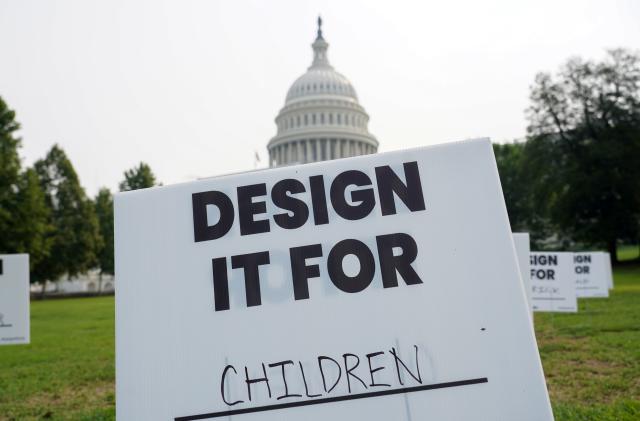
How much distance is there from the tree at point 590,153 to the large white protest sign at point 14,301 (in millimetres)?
39121

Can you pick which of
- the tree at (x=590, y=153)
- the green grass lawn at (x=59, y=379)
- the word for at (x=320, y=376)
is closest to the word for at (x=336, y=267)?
the word for at (x=320, y=376)

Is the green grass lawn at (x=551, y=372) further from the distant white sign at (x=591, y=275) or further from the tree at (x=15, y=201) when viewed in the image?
the tree at (x=15, y=201)

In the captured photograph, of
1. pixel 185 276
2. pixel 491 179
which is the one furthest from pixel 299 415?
pixel 491 179

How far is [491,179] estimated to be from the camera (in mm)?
2141

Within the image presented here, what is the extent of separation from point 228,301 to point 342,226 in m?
0.57

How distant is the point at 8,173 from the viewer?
29938 millimetres

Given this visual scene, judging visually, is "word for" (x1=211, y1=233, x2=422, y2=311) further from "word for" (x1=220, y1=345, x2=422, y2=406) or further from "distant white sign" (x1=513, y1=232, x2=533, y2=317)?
"distant white sign" (x1=513, y1=232, x2=533, y2=317)

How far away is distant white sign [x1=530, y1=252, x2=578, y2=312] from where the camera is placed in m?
8.30

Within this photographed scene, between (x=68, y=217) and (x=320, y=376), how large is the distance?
4824 cm

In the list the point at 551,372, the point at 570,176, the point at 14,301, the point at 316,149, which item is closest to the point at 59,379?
the point at 14,301

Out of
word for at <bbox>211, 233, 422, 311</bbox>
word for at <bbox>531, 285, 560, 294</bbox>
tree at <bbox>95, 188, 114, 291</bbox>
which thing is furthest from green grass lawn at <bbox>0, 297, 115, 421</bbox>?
tree at <bbox>95, 188, 114, 291</bbox>

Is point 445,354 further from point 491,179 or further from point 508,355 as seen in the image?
point 491,179

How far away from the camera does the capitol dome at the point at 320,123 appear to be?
81.0 meters

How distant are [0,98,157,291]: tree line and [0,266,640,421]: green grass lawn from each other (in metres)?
22.3
